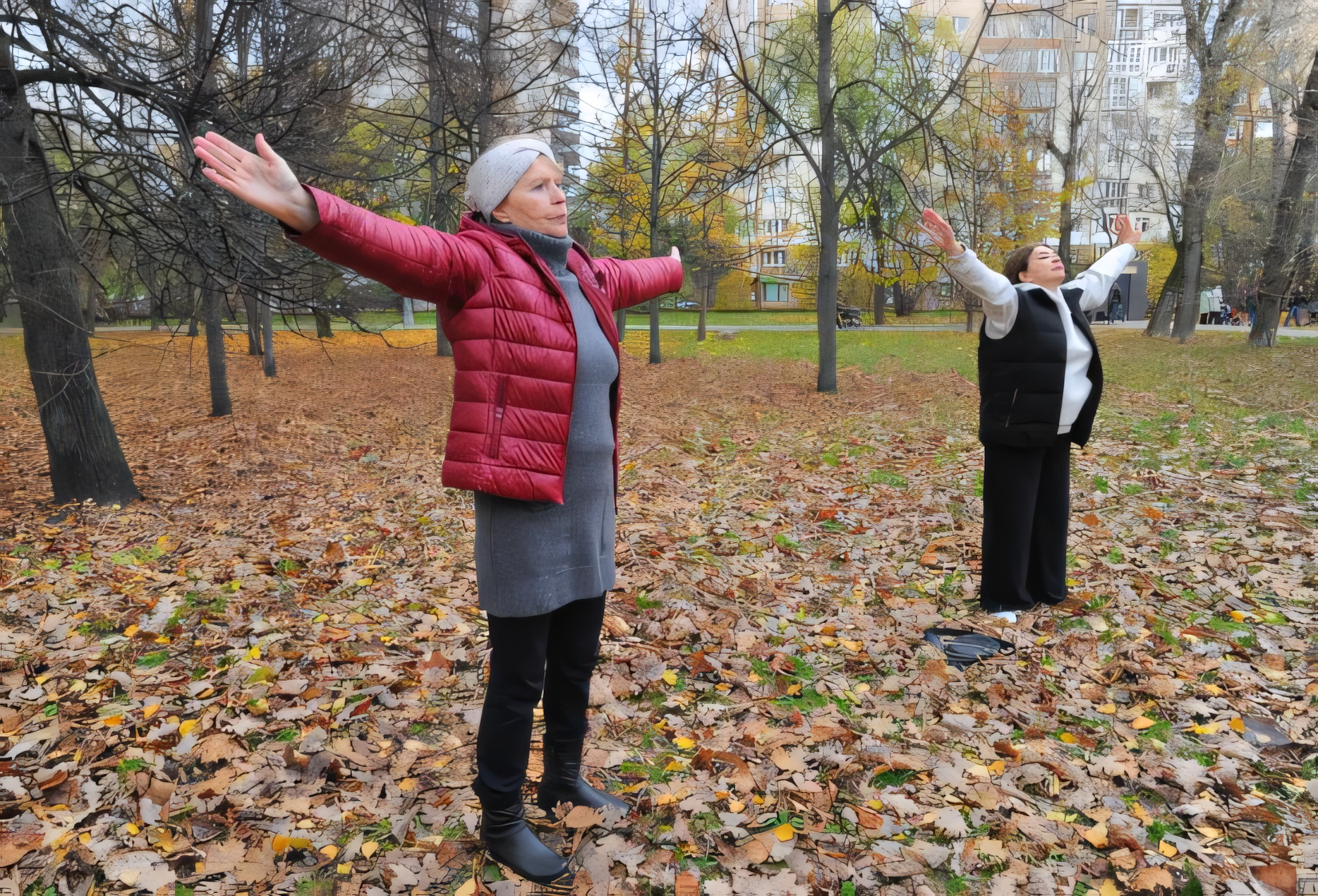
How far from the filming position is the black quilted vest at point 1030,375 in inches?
167

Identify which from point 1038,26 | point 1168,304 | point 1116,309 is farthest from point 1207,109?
point 1116,309

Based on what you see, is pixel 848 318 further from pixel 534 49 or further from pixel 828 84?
pixel 534 49

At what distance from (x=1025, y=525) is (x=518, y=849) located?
3.15 metres

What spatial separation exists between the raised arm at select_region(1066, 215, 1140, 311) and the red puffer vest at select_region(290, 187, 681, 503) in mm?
3384

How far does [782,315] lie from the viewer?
42281 mm

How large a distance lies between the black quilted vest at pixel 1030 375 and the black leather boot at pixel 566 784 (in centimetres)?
262

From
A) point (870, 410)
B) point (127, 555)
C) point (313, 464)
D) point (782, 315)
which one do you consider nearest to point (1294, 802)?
point (127, 555)

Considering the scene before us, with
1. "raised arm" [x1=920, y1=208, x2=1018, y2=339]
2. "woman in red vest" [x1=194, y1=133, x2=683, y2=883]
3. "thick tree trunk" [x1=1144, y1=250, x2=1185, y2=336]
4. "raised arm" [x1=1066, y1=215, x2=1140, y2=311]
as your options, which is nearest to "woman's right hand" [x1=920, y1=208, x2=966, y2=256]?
"raised arm" [x1=920, y1=208, x2=1018, y2=339]

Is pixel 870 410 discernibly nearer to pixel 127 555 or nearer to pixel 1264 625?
pixel 1264 625

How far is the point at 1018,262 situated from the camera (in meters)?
4.49

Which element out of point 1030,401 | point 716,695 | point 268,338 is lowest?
point 716,695

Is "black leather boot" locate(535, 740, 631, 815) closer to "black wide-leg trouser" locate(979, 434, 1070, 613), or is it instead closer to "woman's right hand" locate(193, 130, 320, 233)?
"woman's right hand" locate(193, 130, 320, 233)

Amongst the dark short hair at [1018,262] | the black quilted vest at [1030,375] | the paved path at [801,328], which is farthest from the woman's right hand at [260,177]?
the paved path at [801,328]

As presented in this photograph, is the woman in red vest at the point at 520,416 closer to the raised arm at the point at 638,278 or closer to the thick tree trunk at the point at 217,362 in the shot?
the raised arm at the point at 638,278
